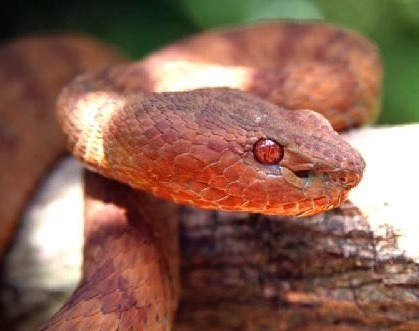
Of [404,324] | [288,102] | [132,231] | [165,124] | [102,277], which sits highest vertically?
[288,102]

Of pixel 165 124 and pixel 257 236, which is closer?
pixel 165 124

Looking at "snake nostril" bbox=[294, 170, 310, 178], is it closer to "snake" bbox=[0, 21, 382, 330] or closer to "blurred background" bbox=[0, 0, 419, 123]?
"snake" bbox=[0, 21, 382, 330]

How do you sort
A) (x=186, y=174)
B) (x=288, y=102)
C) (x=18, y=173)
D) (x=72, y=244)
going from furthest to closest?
(x=18, y=173), (x=72, y=244), (x=288, y=102), (x=186, y=174)

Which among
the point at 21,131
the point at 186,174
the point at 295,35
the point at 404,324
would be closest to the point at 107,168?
the point at 186,174

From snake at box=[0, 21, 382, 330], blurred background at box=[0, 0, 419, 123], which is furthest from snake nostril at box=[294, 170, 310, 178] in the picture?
blurred background at box=[0, 0, 419, 123]

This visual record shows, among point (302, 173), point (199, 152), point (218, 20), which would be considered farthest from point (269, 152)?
point (218, 20)

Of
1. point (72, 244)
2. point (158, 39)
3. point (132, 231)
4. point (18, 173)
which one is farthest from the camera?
point (158, 39)

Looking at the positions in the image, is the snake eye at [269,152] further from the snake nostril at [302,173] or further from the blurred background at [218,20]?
the blurred background at [218,20]

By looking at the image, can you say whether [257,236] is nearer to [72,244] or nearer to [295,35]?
[72,244]

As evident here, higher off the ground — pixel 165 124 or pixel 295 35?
pixel 295 35
